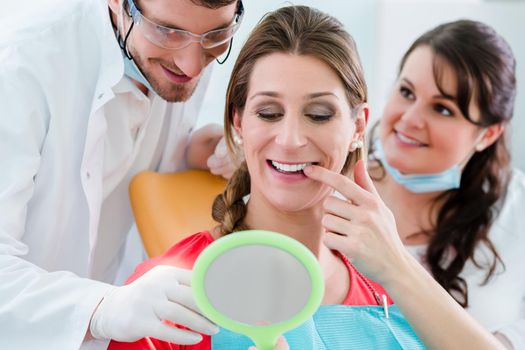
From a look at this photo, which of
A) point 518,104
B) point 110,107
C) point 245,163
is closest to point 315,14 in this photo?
point 245,163

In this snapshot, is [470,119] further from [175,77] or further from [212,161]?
[175,77]

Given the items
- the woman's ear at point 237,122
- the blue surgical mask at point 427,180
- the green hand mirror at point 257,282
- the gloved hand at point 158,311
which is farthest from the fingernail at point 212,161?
the green hand mirror at point 257,282

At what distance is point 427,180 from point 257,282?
1.28 meters

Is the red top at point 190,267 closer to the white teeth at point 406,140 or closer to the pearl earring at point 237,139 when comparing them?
the pearl earring at point 237,139

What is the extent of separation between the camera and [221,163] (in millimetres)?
1644

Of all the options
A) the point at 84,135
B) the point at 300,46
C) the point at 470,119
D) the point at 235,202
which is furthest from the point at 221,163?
the point at 470,119

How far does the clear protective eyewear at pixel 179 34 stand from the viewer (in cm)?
133

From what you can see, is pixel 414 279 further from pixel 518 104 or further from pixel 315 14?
pixel 518 104

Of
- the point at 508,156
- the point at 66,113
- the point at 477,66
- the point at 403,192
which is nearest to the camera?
the point at 66,113

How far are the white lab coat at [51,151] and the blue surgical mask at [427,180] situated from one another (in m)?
0.74

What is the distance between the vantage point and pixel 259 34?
1270mm

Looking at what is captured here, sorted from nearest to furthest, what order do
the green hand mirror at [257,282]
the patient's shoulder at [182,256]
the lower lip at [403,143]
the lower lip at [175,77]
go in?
1. the green hand mirror at [257,282]
2. the patient's shoulder at [182,256]
3. the lower lip at [175,77]
4. the lower lip at [403,143]

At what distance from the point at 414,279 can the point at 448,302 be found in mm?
80

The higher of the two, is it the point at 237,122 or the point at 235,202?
the point at 237,122
